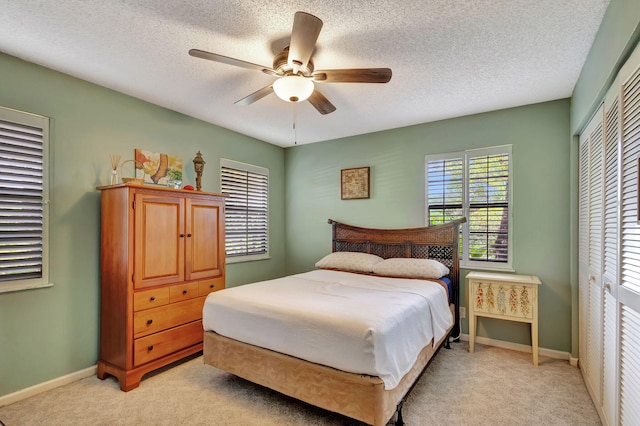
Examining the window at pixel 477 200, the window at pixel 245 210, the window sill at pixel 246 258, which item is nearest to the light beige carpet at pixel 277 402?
the window at pixel 477 200

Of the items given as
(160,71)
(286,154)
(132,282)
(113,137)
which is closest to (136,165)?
(113,137)

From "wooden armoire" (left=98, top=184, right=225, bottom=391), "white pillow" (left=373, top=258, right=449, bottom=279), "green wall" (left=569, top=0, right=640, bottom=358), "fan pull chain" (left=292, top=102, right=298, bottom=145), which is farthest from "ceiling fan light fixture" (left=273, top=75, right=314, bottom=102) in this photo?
"white pillow" (left=373, top=258, right=449, bottom=279)

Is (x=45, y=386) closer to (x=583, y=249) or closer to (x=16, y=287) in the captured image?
(x=16, y=287)

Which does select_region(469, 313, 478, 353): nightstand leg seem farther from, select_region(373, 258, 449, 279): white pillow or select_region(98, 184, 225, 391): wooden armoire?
select_region(98, 184, 225, 391): wooden armoire

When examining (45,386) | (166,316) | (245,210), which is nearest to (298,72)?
(166,316)

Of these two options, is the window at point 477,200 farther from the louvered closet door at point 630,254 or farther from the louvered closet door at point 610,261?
the louvered closet door at point 630,254

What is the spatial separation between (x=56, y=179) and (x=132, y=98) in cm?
106

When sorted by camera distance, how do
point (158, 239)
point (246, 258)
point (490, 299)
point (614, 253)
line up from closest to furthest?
point (614, 253) < point (158, 239) < point (490, 299) < point (246, 258)

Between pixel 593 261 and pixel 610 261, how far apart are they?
52 centimetres

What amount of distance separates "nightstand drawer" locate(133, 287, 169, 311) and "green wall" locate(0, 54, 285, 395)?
0.56m

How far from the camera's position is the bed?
1.79m

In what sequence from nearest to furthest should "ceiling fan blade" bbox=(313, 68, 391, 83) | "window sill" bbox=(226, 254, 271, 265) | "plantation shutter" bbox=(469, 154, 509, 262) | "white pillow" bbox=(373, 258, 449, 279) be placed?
"ceiling fan blade" bbox=(313, 68, 391, 83), "white pillow" bbox=(373, 258, 449, 279), "plantation shutter" bbox=(469, 154, 509, 262), "window sill" bbox=(226, 254, 271, 265)

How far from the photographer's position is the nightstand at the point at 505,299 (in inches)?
114

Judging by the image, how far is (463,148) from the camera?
143 inches
